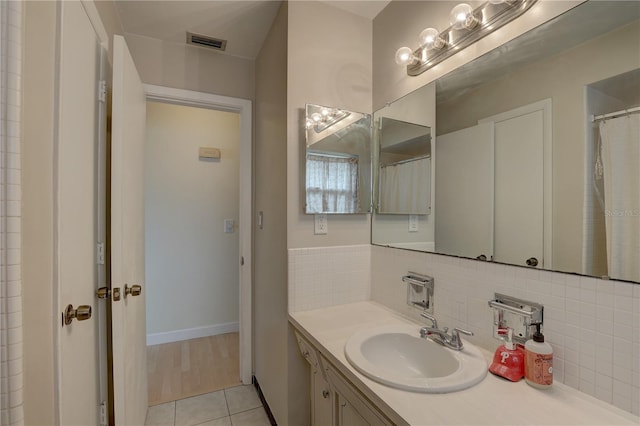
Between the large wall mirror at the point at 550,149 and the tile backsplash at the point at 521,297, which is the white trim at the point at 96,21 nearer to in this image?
the tile backsplash at the point at 521,297

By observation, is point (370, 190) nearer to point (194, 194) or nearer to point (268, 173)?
point (268, 173)

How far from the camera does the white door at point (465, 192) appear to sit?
1.12 meters

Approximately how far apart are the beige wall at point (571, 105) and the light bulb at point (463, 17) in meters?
0.32

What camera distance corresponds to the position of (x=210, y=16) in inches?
67.0

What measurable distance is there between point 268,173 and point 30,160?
3.82 feet

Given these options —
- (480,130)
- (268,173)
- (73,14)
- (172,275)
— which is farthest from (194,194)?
(480,130)

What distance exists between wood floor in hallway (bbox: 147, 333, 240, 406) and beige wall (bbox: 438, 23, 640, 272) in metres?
2.29

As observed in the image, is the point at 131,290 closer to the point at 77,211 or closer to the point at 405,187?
the point at 77,211

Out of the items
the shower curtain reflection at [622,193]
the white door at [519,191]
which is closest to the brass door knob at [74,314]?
the white door at [519,191]

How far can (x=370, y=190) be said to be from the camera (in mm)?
1692

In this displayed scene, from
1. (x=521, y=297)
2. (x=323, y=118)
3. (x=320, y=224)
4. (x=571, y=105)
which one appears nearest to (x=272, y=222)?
(x=320, y=224)

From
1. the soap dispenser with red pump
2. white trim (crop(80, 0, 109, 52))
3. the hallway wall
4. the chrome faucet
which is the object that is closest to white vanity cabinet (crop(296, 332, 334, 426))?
the chrome faucet

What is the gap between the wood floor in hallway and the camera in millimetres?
2100

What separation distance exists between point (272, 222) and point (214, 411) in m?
1.34
